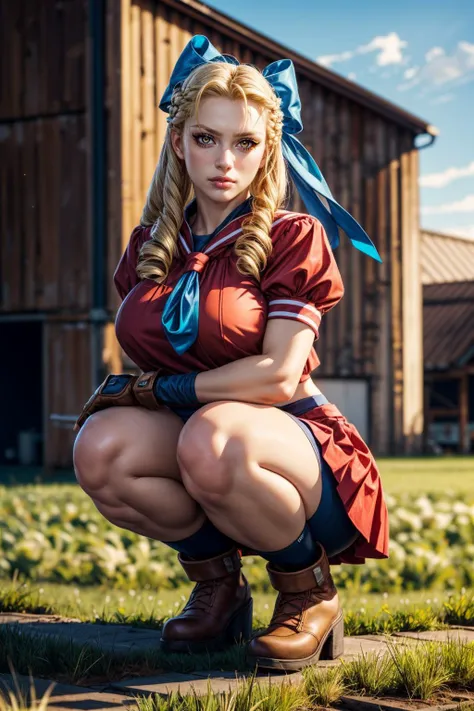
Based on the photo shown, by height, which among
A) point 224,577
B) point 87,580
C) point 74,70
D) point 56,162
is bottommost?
point 87,580

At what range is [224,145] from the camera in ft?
12.2

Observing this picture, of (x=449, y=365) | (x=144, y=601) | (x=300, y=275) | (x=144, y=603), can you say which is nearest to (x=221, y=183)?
(x=300, y=275)

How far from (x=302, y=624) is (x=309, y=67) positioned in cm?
1743

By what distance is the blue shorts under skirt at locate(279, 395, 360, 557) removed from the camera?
3563 millimetres

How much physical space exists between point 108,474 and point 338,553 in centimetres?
82

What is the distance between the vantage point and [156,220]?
13.1 feet

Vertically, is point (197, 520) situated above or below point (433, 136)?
below

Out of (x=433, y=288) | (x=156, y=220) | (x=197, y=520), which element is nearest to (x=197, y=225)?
(x=156, y=220)

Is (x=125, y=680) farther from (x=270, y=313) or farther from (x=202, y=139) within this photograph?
(x=202, y=139)

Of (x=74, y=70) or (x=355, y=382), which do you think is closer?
(x=74, y=70)

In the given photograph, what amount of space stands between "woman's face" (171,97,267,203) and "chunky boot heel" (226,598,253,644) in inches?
54.3

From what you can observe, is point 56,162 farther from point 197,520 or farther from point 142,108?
point 197,520

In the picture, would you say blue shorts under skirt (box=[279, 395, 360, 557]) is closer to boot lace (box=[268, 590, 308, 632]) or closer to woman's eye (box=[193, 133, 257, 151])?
boot lace (box=[268, 590, 308, 632])

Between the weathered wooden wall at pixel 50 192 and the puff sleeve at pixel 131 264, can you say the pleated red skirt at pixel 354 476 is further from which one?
the weathered wooden wall at pixel 50 192
